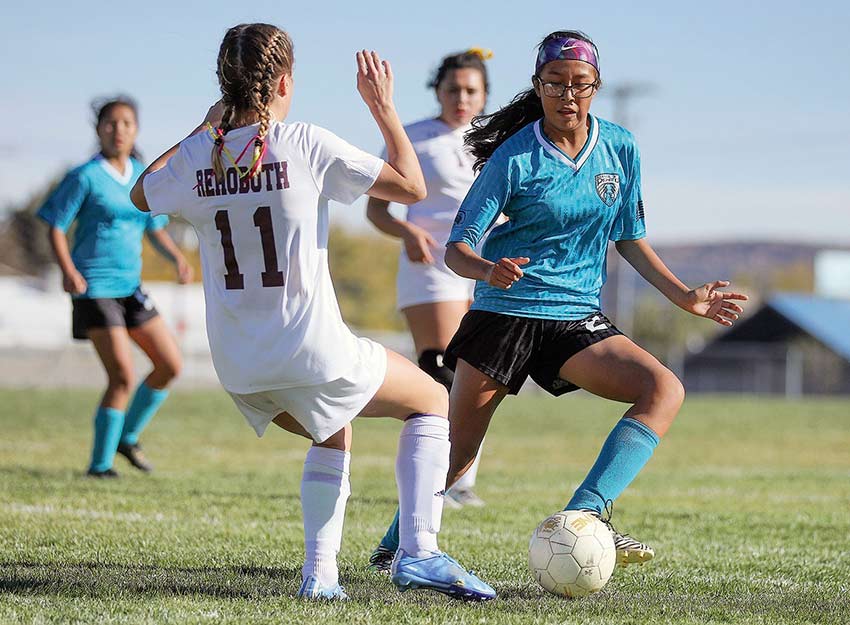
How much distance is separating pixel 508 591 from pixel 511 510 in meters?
2.79

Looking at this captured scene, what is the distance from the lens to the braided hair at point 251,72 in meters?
4.00

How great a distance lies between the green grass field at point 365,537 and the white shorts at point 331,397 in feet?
2.00

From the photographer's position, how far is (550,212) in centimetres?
475

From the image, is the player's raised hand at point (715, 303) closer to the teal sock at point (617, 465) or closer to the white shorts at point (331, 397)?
the teal sock at point (617, 465)

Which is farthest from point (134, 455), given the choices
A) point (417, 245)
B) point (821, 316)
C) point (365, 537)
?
point (821, 316)

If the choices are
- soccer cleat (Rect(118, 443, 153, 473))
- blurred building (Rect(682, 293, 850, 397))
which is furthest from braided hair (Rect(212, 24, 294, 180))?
blurred building (Rect(682, 293, 850, 397))

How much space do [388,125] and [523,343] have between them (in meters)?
1.11

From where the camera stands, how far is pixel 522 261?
14.4ft

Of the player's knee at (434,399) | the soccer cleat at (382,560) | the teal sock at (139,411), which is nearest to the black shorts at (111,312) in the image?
the teal sock at (139,411)

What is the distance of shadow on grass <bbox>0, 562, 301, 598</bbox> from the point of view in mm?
4418

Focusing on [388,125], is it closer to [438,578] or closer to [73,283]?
[438,578]

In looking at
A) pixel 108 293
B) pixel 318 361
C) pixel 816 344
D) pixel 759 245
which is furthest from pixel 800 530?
pixel 759 245

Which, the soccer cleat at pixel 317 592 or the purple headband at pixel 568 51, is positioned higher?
the purple headband at pixel 568 51

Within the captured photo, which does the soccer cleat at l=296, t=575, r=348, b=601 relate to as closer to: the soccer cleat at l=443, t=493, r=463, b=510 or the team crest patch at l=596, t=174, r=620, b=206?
the team crest patch at l=596, t=174, r=620, b=206
